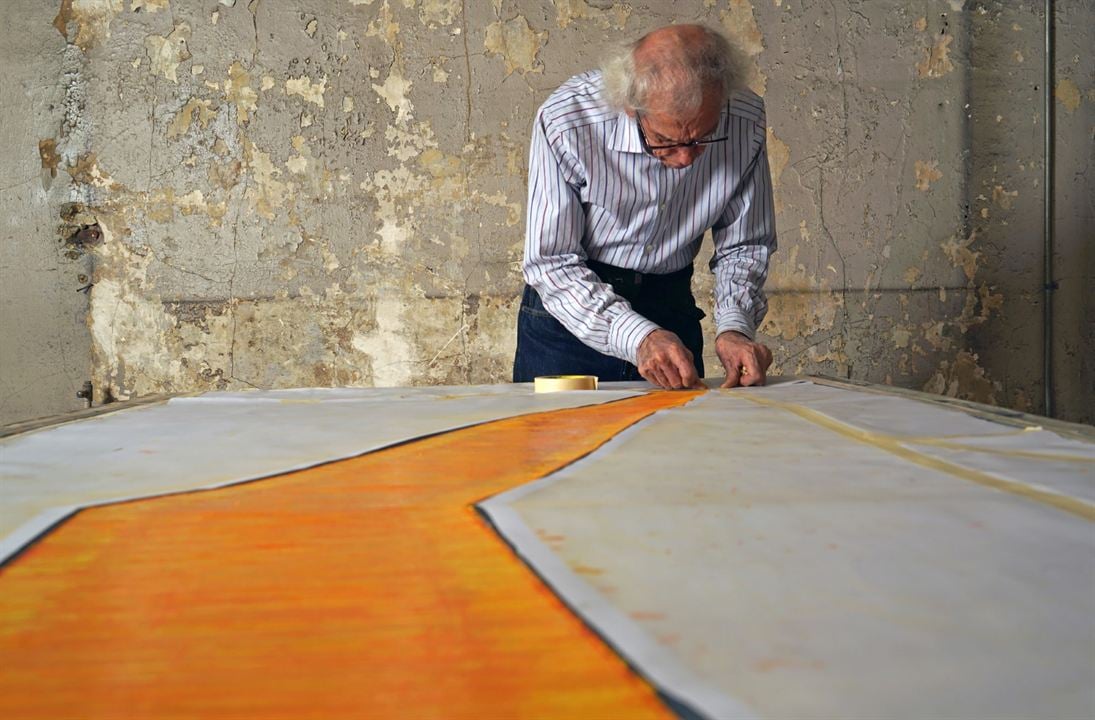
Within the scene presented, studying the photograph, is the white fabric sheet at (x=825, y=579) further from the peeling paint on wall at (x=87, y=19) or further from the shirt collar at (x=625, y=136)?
the peeling paint on wall at (x=87, y=19)

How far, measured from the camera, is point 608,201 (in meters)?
2.31

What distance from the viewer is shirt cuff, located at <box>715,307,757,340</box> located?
228 cm

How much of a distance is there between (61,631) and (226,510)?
0.32 m

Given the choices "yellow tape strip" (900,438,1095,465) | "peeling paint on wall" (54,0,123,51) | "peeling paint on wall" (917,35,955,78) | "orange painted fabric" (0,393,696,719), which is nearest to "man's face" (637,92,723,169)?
"yellow tape strip" (900,438,1095,465)

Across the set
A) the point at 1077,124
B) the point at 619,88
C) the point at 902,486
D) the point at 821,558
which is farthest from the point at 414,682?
the point at 1077,124

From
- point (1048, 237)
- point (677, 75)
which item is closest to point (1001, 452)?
point (677, 75)

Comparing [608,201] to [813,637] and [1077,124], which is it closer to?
[813,637]

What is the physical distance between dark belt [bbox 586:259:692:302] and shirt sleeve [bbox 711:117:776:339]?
12 cm

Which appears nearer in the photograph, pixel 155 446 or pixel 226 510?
pixel 226 510

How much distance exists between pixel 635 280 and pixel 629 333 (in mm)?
380

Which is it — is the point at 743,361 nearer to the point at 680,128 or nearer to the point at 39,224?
the point at 680,128

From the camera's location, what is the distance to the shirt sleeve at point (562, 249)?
219cm

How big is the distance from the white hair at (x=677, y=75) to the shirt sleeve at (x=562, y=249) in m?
0.26

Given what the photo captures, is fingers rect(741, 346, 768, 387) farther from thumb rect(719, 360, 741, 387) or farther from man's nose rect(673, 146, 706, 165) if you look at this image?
man's nose rect(673, 146, 706, 165)
